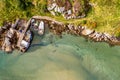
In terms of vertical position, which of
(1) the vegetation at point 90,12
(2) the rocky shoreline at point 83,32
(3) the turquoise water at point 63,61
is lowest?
(3) the turquoise water at point 63,61

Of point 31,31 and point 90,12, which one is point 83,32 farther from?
point 31,31

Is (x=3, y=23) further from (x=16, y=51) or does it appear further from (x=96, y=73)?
(x=96, y=73)

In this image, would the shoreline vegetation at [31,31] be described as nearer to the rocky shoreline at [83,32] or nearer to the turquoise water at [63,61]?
the rocky shoreline at [83,32]

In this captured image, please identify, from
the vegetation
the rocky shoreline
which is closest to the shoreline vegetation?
the rocky shoreline

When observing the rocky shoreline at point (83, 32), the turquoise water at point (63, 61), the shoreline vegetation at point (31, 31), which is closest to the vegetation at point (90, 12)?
the rocky shoreline at point (83, 32)

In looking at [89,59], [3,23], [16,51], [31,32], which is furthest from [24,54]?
[89,59]

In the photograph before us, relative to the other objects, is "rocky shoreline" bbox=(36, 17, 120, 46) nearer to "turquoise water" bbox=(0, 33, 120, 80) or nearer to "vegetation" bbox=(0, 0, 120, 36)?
"vegetation" bbox=(0, 0, 120, 36)
